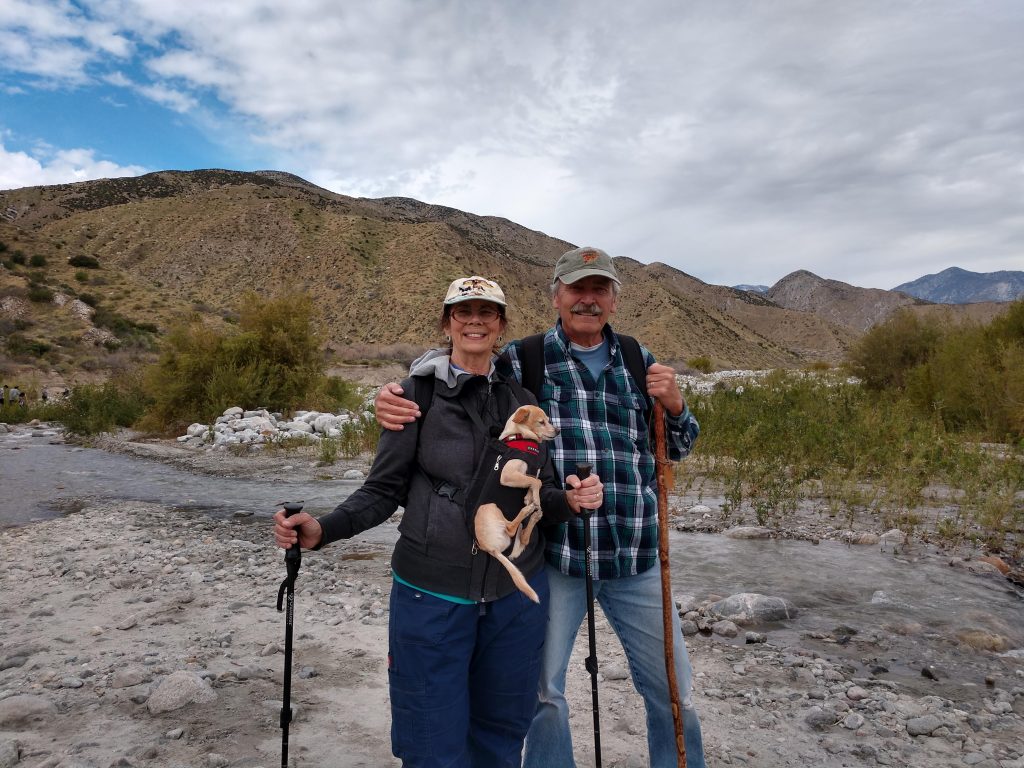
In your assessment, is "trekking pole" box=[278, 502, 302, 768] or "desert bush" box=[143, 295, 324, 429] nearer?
"trekking pole" box=[278, 502, 302, 768]

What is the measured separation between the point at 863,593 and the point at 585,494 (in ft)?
14.7

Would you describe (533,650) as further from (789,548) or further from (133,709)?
(789,548)

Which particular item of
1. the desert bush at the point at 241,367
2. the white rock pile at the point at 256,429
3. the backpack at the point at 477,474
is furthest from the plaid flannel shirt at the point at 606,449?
the desert bush at the point at 241,367

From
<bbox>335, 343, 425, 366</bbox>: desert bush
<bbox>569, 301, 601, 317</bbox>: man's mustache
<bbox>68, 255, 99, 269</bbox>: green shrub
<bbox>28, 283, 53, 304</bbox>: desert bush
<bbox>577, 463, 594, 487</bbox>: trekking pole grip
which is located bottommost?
<bbox>577, 463, 594, 487</bbox>: trekking pole grip

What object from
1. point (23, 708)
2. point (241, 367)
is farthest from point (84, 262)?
point (23, 708)

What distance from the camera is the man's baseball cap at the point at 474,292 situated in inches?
88.7

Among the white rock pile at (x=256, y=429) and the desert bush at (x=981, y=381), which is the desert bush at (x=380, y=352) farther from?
the desert bush at (x=981, y=381)

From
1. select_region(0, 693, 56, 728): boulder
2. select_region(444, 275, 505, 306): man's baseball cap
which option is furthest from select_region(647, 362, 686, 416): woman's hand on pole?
Answer: select_region(0, 693, 56, 728): boulder

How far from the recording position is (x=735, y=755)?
123 inches

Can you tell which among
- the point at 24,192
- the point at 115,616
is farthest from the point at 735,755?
the point at 24,192

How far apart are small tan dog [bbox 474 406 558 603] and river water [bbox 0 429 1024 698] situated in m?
3.24

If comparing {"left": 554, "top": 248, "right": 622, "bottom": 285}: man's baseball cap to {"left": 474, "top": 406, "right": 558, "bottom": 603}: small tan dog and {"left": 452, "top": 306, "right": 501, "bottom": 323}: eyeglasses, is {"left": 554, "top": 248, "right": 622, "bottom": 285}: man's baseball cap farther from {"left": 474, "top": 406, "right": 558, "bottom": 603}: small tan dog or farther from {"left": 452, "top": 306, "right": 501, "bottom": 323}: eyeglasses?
{"left": 474, "top": 406, "right": 558, "bottom": 603}: small tan dog

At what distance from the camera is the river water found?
416 centimetres

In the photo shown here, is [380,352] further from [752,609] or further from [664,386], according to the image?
[664,386]
